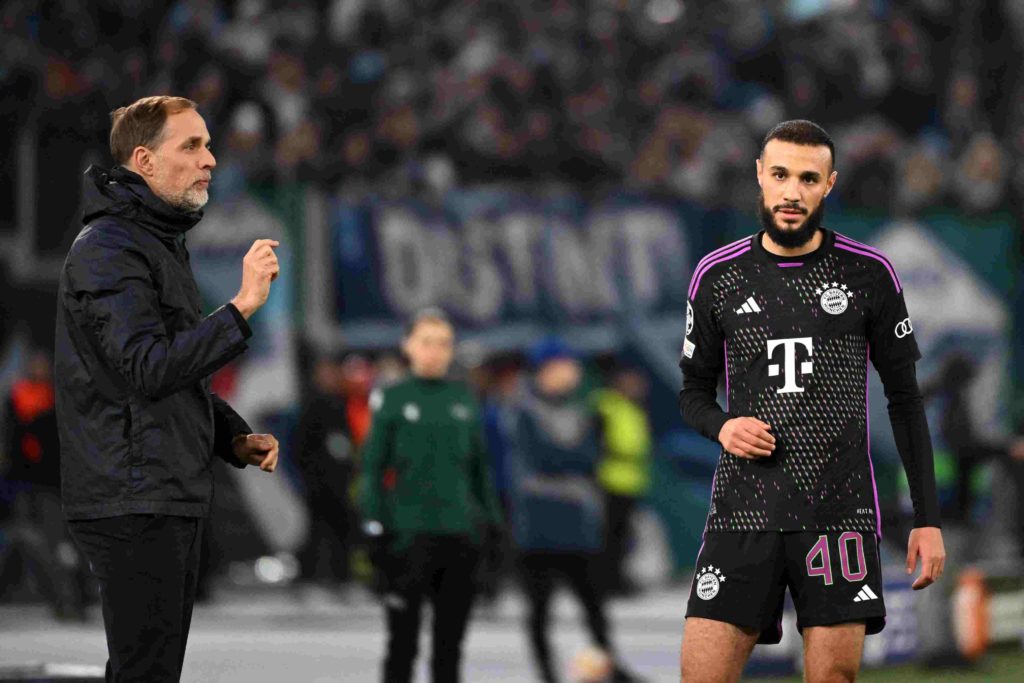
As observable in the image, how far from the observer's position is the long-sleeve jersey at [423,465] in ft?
28.6

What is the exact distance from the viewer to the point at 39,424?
47.1 ft

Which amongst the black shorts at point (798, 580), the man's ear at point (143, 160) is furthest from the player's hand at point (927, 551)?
the man's ear at point (143, 160)

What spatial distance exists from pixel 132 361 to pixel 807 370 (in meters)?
2.17

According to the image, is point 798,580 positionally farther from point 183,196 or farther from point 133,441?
point 183,196

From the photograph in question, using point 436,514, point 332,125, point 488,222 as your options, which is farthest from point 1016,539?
point 436,514

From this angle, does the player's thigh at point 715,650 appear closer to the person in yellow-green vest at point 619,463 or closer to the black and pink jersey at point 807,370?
the black and pink jersey at point 807,370

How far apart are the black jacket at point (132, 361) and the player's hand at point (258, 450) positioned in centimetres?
17

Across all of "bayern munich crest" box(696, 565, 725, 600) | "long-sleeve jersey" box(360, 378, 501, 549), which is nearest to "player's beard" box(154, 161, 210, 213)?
"bayern munich crest" box(696, 565, 725, 600)

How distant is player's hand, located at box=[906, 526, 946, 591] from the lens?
18.0ft

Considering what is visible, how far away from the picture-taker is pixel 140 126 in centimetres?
506

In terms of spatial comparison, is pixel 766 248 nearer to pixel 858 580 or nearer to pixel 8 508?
pixel 858 580

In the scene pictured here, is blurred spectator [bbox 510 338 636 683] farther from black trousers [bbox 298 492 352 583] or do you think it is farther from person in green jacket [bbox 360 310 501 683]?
black trousers [bbox 298 492 352 583]

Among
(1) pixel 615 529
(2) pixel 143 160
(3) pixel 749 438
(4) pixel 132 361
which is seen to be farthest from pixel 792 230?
(1) pixel 615 529

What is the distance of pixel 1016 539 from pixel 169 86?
10165mm
